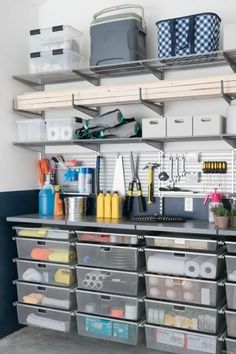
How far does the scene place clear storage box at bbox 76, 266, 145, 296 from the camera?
3268mm

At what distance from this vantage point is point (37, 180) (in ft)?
13.7

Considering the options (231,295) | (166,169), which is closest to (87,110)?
(166,169)

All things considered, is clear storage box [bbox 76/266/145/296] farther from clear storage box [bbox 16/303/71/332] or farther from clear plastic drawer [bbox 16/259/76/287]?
clear storage box [bbox 16/303/71/332]

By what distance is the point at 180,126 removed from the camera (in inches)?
130

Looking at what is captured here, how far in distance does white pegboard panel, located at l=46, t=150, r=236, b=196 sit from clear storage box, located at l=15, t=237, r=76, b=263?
2.19ft

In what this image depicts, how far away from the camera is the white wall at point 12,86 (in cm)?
376

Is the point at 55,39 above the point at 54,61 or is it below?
above

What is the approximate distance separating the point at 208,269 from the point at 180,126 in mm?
1081

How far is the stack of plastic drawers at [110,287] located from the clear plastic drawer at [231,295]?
25.4 inches

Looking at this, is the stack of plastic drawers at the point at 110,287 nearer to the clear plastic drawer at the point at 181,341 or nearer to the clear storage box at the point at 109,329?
the clear storage box at the point at 109,329

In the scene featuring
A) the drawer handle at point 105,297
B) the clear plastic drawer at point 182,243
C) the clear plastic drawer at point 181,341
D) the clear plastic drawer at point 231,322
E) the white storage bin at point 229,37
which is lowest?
the clear plastic drawer at point 181,341

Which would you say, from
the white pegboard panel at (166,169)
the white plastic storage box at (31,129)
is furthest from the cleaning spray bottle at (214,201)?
the white plastic storage box at (31,129)

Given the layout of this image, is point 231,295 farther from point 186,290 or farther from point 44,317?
point 44,317

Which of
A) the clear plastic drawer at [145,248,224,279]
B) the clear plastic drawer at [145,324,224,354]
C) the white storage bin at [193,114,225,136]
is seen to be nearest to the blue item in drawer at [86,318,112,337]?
the clear plastic drawer at [145,324,224,354]
